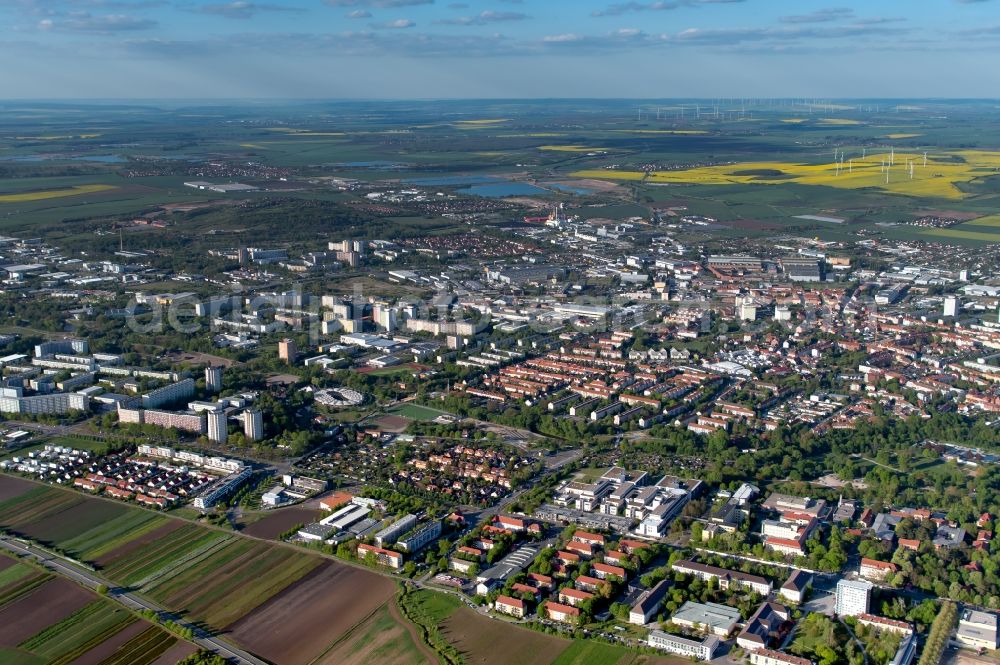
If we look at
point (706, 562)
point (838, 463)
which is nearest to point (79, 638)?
point (706, 562)

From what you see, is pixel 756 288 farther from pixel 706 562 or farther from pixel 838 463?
pixel 706 562

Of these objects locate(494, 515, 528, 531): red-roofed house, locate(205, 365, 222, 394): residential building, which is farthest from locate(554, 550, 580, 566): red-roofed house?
locate(205, 365, 222, 394): residential building

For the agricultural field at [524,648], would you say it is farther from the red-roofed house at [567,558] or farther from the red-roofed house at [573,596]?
the red-roofed house at [567,558]

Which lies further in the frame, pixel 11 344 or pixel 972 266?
pixel 972 266

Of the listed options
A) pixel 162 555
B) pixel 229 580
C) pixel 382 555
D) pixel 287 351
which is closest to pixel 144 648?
pixel 229 580

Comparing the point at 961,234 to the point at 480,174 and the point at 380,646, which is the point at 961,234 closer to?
the point at 480,174
